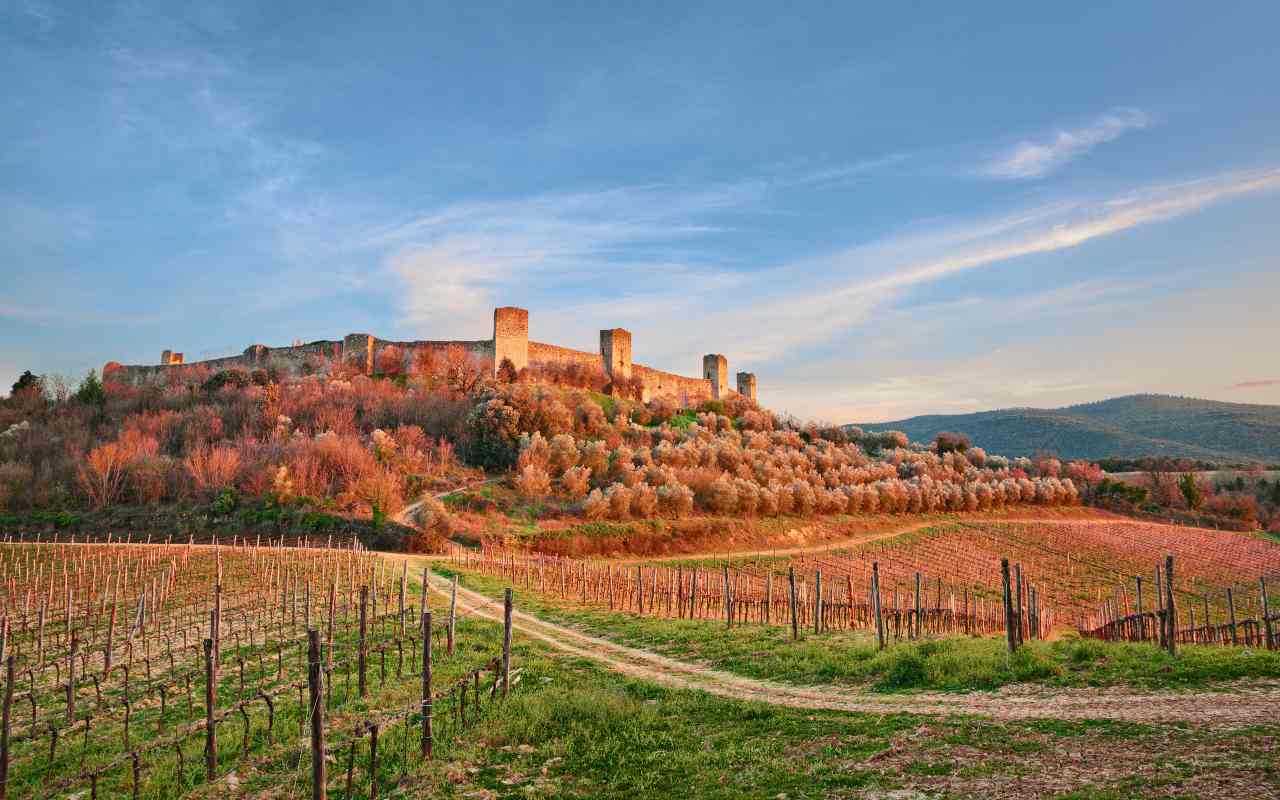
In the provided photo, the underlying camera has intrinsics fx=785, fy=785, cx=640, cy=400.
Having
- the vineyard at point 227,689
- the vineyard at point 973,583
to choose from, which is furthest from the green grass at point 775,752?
the vineyard at point 973,583

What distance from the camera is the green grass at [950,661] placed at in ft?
38.7

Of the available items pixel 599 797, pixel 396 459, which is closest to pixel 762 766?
pixel 599 797

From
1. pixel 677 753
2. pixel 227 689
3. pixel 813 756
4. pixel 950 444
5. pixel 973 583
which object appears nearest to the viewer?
pixel 813 756

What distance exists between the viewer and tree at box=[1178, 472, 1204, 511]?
67.7 metres

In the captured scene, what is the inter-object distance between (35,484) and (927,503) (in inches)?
2114

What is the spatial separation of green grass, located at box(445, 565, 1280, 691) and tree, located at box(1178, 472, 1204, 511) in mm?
65647

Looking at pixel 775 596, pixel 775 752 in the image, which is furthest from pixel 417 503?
pixel 775 752

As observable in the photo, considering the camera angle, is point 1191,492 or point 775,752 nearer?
point 775,752

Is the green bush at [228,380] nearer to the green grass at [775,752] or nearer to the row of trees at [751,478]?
the row of trees at [751,478]

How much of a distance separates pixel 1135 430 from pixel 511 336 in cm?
13366

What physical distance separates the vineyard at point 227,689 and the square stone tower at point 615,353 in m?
44.4

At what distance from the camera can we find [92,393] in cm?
5566

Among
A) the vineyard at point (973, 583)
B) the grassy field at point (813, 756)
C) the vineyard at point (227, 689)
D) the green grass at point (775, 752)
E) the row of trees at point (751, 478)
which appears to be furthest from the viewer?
the row of trees at point (751, 478)

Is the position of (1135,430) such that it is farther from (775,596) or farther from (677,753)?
(677,753)
